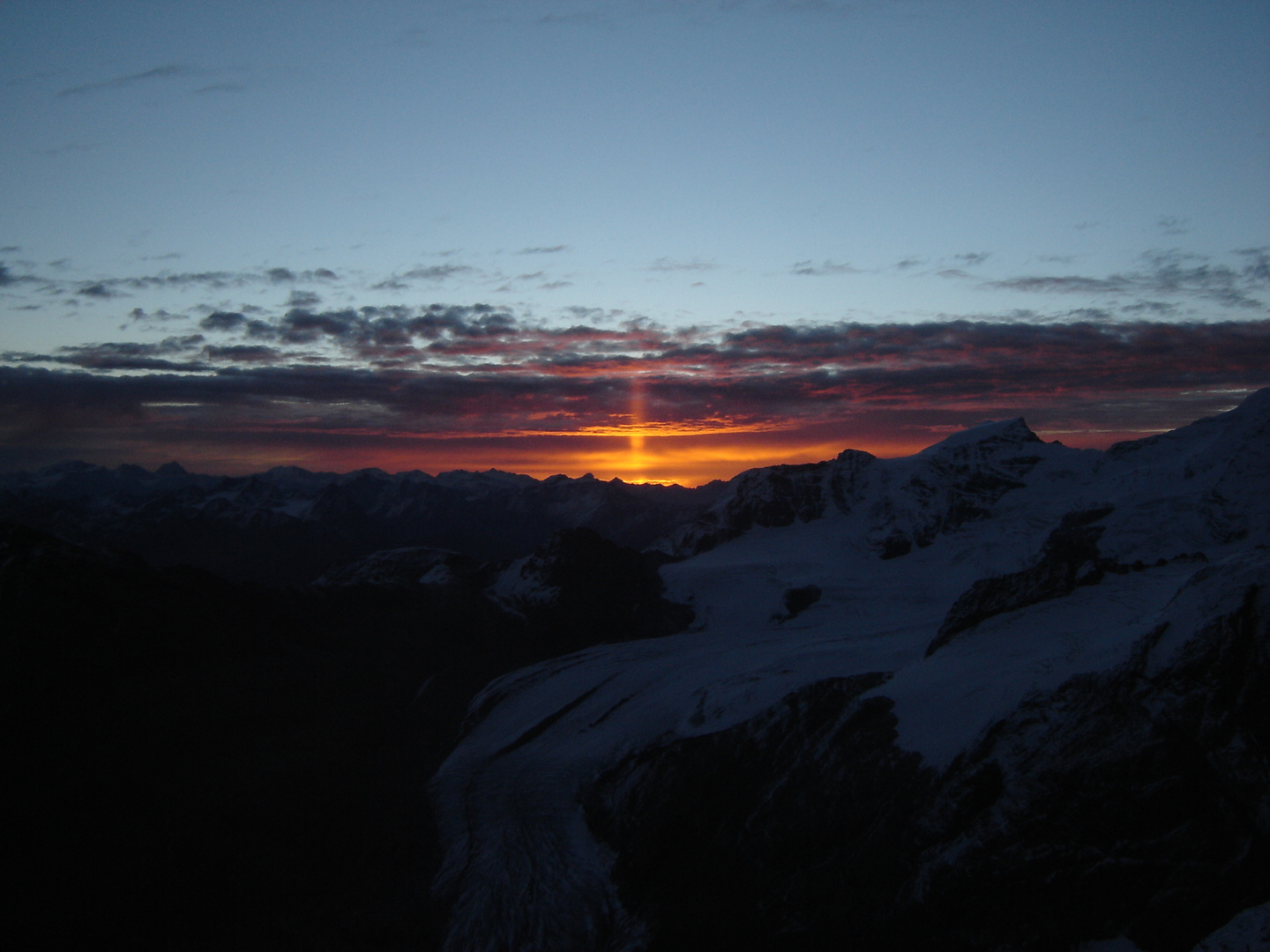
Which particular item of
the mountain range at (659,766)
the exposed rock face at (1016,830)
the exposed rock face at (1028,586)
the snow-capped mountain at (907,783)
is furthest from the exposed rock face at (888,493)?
the exposed rock face at (1016,830)

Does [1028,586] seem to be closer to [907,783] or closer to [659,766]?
[907,783]

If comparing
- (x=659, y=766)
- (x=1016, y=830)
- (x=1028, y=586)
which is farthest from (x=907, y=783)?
(x=1028, y=586)

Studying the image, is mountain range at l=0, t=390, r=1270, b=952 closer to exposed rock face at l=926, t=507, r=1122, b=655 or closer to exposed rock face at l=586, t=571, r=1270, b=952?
exposed rock face at l=586, t=571, r=1270, b=952

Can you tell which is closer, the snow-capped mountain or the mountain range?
the snow-capped mountain

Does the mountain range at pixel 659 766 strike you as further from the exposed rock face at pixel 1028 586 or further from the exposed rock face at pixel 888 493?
the exposed rock face at pixel 888 493

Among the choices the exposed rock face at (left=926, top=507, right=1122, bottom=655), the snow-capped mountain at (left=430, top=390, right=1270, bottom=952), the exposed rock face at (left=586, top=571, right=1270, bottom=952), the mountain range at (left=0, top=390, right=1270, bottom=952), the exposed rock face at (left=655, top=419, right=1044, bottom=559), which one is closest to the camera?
the exposed rock face at (left=586, top=571, right=1270, bottom=952)

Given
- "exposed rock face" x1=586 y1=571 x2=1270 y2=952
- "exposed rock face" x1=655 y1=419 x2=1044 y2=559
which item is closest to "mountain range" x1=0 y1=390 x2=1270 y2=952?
"exposed rock face" x1=586 y1=571 x2=1270 y2=952

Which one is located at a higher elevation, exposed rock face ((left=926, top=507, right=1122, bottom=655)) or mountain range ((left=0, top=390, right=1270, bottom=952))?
exposed rock face ((left=926, top=507, right=1122, bottom=655))

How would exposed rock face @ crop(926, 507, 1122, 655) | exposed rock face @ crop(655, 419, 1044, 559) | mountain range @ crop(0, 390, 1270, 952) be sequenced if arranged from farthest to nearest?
exposed rock face @ crop(655, 419, 1044, 559), exposed rock face @ crop(926, 507, 1122, 655), mountain range @ crop(0, 390, 1270, 952)

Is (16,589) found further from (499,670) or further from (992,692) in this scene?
(992,692)

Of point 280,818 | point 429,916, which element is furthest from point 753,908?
point 280,818

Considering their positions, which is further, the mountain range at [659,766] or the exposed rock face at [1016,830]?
the mountain range at [659,766]
